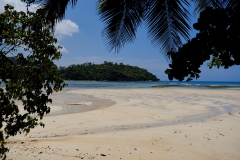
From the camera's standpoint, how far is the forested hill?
378 feet

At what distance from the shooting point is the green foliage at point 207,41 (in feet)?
9.55

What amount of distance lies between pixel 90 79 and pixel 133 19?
369ft

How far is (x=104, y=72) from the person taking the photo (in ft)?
393

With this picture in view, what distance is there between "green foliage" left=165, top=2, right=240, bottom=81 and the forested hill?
110303 millimetres

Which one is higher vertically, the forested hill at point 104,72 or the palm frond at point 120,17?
the forested hill at point 104,72

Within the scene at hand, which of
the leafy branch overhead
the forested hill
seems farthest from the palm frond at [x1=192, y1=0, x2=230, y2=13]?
the forested hill

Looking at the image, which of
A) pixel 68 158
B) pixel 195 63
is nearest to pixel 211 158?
pixel 68 158

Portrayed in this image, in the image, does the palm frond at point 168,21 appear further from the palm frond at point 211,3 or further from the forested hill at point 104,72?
the forested hill at point 104,72

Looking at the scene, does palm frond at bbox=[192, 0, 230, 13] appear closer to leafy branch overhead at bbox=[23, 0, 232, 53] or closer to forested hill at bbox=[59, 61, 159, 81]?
leafy branch overhead at bbox=[23, 0, 232, 53]

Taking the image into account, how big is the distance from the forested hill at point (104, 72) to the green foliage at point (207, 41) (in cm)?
11030

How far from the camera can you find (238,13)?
300cm

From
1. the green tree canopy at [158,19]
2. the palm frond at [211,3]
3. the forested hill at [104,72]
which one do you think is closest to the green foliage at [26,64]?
the green tree canopy at [158,19]

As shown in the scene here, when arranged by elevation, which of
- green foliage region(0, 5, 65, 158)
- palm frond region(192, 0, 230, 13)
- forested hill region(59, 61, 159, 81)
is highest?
forested hill region(59, 61, 159, 81)

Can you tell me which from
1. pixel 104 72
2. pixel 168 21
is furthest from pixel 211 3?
pixel 104 72
